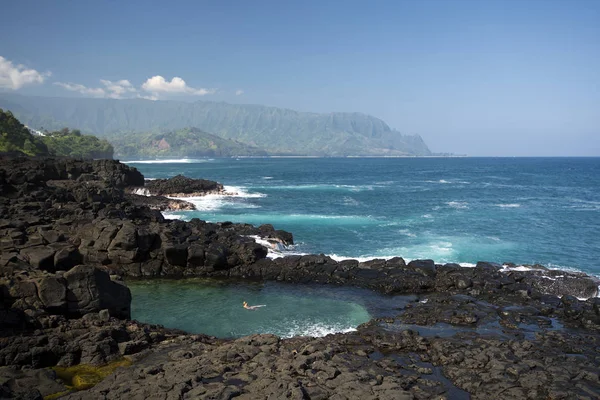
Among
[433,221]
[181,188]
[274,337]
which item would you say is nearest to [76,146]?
[181,188]

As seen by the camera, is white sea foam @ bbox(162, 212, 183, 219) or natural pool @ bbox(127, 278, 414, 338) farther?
white sea foam @ bbox(162, 212, 183, 219)

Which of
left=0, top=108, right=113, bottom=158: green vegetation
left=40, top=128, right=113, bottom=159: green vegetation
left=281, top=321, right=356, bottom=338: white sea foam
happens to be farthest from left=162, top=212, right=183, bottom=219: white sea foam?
left=40, top=128, right=113, bottom=159: green vegetation

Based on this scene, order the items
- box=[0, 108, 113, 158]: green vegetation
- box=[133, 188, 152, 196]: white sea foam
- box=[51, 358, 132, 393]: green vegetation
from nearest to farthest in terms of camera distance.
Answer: box=[51, 358, 132, 393]: green vegetation → box=[133, 188, 152, 196]: white sea foam → box=[0, 108, 113, 158]: green vegetation

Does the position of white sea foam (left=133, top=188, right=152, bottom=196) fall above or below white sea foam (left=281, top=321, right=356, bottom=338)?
above

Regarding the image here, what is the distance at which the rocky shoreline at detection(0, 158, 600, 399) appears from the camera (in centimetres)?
1465

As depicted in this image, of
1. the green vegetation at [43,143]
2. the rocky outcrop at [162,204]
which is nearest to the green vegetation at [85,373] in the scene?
the rocky outcrop at [162,204]

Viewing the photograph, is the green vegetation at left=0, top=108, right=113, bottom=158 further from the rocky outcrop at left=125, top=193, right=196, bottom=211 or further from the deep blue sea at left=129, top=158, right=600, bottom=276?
the deep blue sea at left=129, top=158, right=600, bottom=276

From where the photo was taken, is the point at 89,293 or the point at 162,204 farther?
the point at 162,204

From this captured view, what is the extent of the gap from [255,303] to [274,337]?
7995 millimetres

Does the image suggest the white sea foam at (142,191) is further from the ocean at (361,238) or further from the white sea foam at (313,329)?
the white sea foam at (313,329)

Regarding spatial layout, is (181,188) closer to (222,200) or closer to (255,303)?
(222,200)

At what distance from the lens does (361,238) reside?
43.1m

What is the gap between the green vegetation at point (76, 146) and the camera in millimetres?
140500

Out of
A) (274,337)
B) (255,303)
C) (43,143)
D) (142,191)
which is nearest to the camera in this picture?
(274,337)
